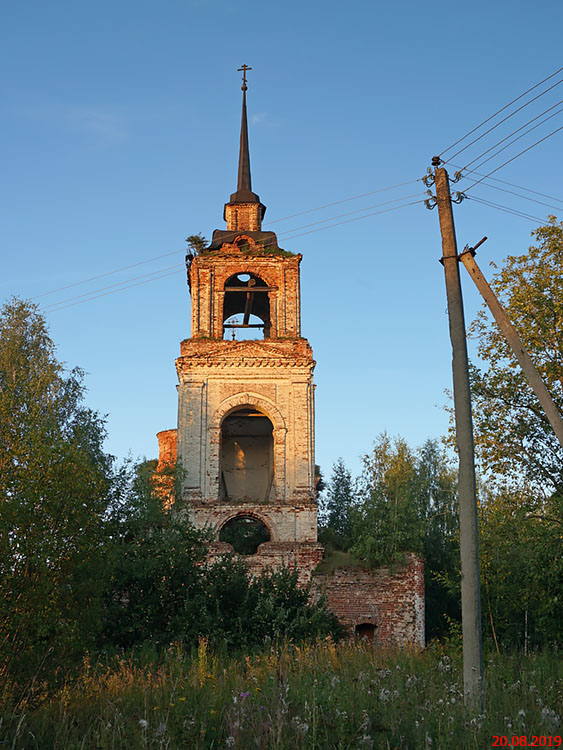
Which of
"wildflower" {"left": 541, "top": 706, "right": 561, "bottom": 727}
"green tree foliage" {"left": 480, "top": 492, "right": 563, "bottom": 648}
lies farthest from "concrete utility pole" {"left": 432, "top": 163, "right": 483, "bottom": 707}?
"green tree foliage" {"left": 480, "top": 492, "right": 563, "bottom": 648}

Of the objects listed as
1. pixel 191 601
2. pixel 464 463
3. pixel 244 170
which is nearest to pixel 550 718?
pixel 464 463

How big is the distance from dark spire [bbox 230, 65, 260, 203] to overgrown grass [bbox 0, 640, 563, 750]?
18.4m

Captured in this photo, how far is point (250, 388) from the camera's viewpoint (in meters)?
23.1

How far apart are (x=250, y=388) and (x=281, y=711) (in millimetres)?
16648

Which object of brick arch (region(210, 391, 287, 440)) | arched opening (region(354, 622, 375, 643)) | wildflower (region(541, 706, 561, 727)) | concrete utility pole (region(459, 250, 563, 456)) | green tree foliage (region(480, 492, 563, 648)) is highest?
brick arch (region(210, 391, 287, 440))

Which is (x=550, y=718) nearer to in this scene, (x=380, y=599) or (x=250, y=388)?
(x=380, y=599)

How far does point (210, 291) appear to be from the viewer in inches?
953

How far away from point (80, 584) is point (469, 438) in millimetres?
4918

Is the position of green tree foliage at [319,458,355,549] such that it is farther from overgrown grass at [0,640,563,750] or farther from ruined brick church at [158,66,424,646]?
overgrown grass at [0,640,563,750]

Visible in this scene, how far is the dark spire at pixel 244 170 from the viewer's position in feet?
86.5

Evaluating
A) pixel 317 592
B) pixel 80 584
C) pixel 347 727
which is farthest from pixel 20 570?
pixel 317 592

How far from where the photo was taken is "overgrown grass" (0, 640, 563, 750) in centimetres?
677

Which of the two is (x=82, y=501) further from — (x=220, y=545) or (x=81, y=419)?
(x=81, y=419)

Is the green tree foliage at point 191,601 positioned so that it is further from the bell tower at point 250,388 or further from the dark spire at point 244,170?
the dark spire at point 244,170
